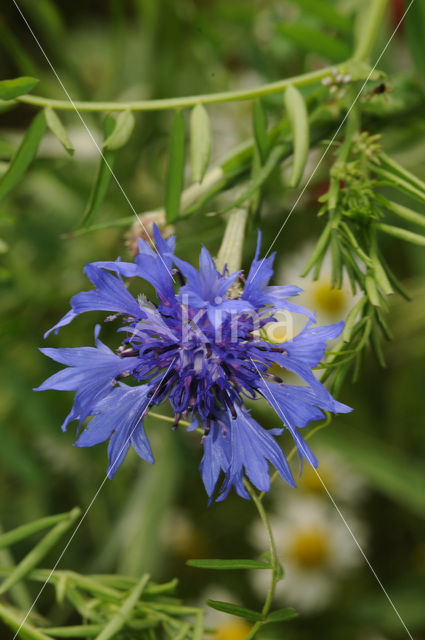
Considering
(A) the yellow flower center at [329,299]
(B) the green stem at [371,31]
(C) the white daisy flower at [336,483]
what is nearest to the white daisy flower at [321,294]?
(A) the yellow flower center at [329,299]

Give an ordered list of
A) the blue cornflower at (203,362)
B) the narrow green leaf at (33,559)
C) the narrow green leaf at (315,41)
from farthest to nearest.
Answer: the narrow green leaf at (315,41), the narrow green leaf at (33,559), the blue cornflower at (203,362)

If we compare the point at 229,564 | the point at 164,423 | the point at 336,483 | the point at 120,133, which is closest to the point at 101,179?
the point at 120,133

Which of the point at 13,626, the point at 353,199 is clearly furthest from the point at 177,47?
the point at 13,626

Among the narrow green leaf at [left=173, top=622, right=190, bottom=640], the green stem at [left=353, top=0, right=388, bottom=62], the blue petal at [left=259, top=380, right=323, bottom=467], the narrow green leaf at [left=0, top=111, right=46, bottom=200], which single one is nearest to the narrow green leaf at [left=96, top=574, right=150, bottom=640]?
the narrow green leaf at [left=173, top=622, right=190, bottom=640]

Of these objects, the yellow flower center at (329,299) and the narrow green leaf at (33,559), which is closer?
A: the narrow green leaf at (33,559)

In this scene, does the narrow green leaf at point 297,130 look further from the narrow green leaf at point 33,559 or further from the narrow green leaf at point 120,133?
the narrow green leaf at point 33,559

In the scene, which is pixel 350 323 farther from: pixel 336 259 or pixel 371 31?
pixel 371 31
